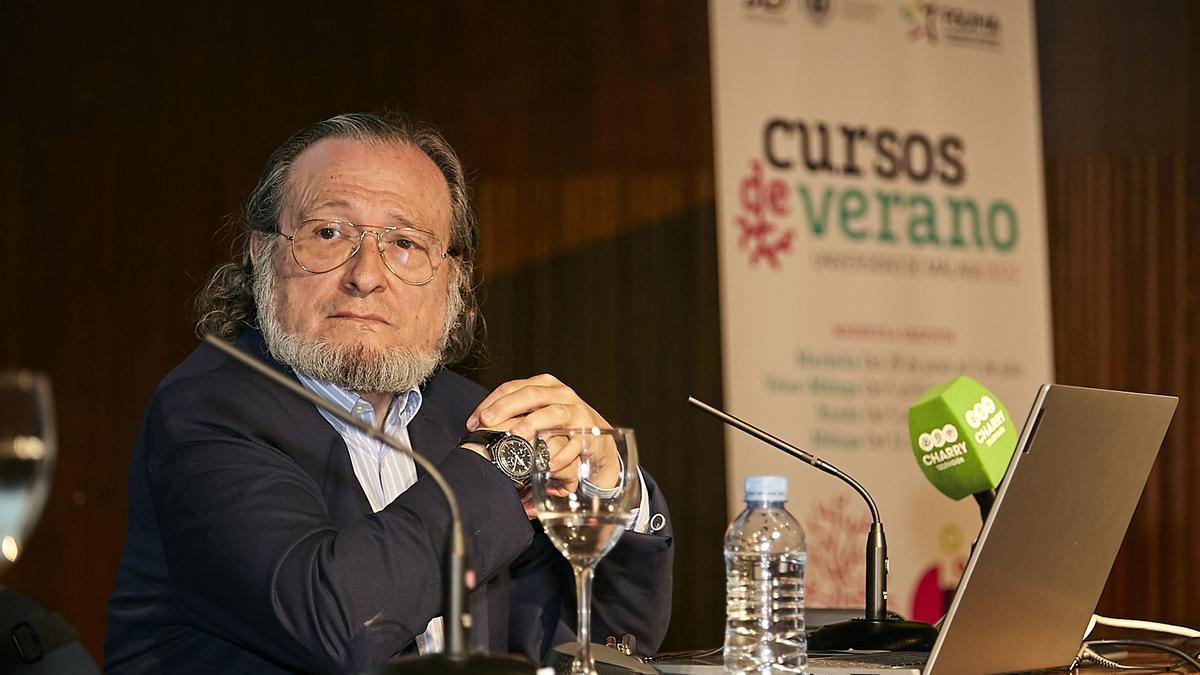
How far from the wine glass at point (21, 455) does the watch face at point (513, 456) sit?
1.97 feet

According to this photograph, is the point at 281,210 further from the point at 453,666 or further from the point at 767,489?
the point at 453,666

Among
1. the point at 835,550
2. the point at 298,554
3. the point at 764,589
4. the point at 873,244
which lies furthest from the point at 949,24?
the point at 298,554

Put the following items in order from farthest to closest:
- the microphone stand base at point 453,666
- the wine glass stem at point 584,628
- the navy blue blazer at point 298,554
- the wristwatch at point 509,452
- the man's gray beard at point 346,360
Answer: the man's gray beard at point 346,360
the wristwatch at point 509,452
the navy blue blazer at point 298,554
the wine glass stem at point 584,628
the microphone stand base at point 453,666

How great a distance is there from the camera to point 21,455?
1053 mm

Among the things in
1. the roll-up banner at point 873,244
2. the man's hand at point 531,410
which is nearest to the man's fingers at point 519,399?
the man's hand at point 531,410

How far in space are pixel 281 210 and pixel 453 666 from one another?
128 cm

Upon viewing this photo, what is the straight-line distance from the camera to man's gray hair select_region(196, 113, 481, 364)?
2.12 m

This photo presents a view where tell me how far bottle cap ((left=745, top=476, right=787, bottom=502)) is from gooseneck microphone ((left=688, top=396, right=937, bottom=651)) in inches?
6.4

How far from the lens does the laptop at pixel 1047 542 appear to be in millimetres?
1300

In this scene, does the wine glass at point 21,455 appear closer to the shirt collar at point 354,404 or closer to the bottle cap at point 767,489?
the bottle cap at point 767,489

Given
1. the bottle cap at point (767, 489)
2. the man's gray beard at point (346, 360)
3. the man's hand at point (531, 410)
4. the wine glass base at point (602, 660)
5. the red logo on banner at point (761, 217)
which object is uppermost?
the red logo on banner at point (761, 217)

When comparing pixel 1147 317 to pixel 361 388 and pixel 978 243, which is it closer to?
pixel 978 243

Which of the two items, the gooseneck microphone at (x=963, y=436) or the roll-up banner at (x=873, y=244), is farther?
the roll-up banner at (x=873, y=244)

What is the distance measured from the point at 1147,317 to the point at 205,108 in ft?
11.9
